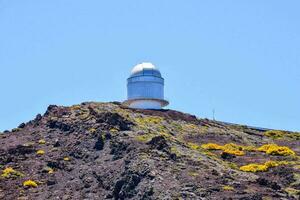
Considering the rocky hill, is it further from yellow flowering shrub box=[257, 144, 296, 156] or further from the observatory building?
the observatory building

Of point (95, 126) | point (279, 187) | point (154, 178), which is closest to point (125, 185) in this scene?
point (154, 178)

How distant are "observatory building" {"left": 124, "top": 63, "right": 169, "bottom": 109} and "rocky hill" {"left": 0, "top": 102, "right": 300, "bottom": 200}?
23.0 feet

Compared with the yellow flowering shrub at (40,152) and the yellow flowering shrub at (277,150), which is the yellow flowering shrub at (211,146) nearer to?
the yellow flowering shrub at (277,150)

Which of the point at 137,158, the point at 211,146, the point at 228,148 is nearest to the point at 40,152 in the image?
the point at 137,158

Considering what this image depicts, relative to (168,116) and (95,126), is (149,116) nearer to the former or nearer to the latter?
(168,116)

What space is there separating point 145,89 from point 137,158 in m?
35.1

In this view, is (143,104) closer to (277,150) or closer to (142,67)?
(142,67)

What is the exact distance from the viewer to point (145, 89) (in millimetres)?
105750

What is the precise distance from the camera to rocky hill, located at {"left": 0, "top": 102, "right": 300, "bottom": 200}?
218 ft

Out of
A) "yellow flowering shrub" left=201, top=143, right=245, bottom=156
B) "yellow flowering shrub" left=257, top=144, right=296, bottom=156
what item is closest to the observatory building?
"yellow flowering shrub" left=201, top=143, right=245, bottom=156

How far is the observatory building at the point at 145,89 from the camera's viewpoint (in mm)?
105875

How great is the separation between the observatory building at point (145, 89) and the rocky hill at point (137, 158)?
7013 mm

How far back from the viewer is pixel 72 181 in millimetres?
72938

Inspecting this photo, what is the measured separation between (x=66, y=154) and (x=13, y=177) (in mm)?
6828
